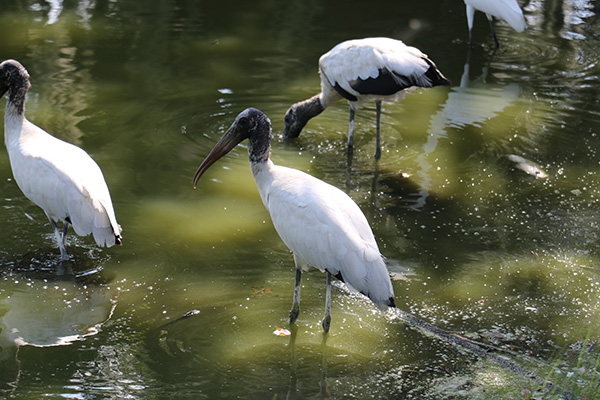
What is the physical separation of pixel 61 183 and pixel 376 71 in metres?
2.78

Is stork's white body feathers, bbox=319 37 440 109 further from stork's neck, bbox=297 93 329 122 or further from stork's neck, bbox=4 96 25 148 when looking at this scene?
stork's neck, bbox=4 96 25 148

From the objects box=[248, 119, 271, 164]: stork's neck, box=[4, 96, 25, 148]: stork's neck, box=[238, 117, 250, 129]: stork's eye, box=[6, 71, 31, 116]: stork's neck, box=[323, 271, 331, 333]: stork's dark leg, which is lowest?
box=[323, 271, 331, 333]: stork's dark leg

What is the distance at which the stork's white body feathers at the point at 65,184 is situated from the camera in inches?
177

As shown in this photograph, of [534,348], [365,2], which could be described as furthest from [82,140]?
[365,2]

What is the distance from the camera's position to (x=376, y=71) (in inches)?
247

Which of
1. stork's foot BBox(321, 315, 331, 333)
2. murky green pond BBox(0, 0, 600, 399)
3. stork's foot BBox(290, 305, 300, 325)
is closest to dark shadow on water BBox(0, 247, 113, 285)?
murky green pond BBox(0, 0, 600, 399)

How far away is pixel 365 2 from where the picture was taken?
10789 millimetres

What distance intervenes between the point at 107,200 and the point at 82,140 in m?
2.07

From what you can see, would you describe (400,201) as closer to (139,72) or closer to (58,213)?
(58,213)

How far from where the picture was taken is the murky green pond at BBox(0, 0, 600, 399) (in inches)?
151

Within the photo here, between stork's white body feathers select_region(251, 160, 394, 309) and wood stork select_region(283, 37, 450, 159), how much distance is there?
225cm

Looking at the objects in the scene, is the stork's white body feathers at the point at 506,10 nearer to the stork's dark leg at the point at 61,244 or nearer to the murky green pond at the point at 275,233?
the murky green pond at the point at 275,233

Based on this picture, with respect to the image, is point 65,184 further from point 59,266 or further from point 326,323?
point 326,323

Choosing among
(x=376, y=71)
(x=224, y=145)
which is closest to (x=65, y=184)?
(x=224, y=145)
